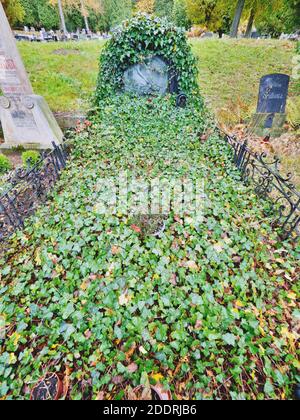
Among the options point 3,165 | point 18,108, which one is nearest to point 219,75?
point 18,108

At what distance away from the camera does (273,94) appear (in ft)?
20.0

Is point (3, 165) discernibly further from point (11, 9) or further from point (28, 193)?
point (11, 9)

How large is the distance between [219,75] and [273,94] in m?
4.60

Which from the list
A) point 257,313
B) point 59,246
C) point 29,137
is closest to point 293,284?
Result: point 257,313

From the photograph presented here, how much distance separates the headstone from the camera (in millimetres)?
6195

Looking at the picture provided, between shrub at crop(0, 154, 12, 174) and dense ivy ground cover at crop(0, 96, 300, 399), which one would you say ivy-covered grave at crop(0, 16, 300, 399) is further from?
shrub at crop(0, 154, 12, 174)

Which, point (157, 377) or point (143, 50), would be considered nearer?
point (157, 377)

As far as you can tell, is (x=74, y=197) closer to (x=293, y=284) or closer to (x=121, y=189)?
(x=121, y=189)

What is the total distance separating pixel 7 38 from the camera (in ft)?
15.2

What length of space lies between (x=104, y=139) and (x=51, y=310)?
12.1ft

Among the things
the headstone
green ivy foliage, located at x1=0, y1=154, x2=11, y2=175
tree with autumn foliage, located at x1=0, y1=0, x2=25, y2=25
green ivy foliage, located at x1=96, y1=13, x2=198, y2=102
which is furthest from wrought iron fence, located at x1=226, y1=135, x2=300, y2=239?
tree with autumn foliage, located at x1=0, y1=0, x2=25, y2=25

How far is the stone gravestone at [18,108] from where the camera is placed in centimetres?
477

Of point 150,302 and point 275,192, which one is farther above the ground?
point 150,302

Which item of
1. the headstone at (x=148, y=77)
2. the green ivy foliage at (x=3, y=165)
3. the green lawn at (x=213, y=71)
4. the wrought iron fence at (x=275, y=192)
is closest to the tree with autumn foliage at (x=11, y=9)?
the green lawn at (x=213, y=71)
